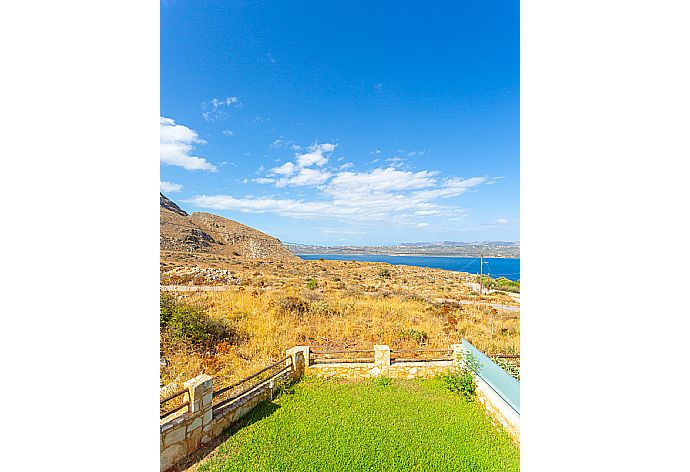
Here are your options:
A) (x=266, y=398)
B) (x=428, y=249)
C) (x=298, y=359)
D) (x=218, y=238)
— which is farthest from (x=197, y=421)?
(x=218, y=238)

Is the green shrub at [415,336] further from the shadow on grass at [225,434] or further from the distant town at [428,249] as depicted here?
the shadow on grass at [225,434]

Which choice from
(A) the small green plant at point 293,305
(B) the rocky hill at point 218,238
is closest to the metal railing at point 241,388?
(A) the small green plant at point 293,305

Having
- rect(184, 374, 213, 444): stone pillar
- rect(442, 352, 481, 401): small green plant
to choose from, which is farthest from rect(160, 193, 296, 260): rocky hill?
rect(442, 352, 481, 401): small green plant

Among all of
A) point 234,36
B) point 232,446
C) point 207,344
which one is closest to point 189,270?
point 207,344

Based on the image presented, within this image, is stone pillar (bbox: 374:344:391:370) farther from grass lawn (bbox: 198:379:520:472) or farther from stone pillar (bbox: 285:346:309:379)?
stone pillar (bbox: 285:346:309:379)
